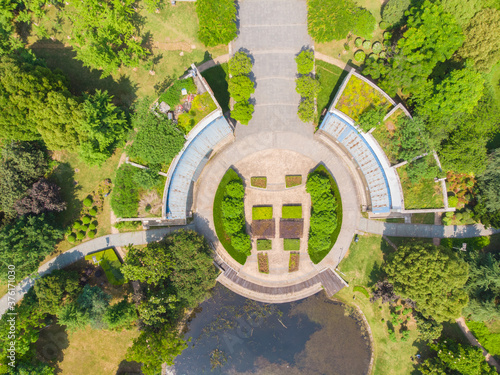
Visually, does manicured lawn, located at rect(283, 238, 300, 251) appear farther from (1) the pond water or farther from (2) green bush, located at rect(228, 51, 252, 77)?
(2) green bush, located at rect(228, 51, 252, 77)

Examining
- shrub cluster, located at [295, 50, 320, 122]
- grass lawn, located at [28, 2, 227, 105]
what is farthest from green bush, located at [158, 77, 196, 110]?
shrub cluster, located at [295, 50, 320, 122]

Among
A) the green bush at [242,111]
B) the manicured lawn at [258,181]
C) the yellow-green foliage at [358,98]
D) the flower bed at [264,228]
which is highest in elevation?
the yellow-green foliage at [358,98]

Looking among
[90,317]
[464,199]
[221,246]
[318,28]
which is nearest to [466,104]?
[464,199]

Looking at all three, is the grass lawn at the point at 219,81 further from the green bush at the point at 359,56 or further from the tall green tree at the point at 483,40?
the tall green tree at the point at 483,40

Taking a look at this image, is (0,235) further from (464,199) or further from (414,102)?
(464,199)

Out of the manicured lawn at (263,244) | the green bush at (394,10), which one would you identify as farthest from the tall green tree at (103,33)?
the green bush at (394,10)

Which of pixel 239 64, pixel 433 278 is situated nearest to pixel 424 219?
pixel 433 278
